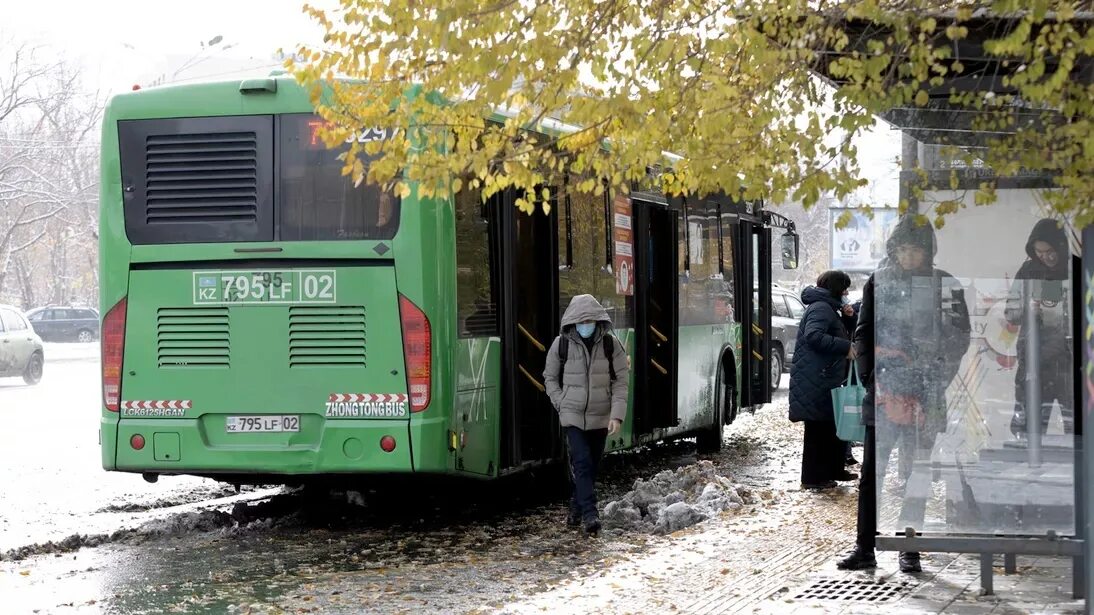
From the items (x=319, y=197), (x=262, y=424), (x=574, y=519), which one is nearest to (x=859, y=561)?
(x=574, y=519)

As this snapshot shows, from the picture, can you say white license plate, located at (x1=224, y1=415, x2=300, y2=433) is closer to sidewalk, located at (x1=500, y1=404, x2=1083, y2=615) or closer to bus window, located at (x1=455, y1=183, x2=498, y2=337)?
bus window, located at (x1=455, y1=183, x2=498, y2=337)

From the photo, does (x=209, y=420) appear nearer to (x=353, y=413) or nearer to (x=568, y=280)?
(x=353, y=413)

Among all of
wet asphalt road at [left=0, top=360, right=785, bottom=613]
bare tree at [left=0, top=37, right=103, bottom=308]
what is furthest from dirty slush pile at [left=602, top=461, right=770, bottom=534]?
bare tree at [left=0, top=37, right=103, bottom=308]

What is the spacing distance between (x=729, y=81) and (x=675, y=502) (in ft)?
15.0

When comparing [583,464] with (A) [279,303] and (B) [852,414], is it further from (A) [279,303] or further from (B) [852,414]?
(B) [852,414]

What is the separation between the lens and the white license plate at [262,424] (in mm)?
10938

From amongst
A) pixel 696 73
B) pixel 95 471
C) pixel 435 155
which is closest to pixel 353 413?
pixel 435 155

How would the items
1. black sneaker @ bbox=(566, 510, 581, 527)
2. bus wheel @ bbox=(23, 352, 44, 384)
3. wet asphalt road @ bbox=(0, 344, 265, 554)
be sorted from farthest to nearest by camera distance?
bus wheel @ bbox=(23, 352, 44, 384) → wet asphalt road @ bbox=(0, 344, 265, 554) → black sneaker @ bbox=(566, 510, 581, 527)

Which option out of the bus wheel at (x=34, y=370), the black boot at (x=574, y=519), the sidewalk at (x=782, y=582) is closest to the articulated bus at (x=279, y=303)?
the black boot at (x=574, y=519)

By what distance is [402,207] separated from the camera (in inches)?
424

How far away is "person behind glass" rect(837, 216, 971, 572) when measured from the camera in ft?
27.3

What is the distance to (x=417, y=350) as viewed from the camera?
10.7 meters

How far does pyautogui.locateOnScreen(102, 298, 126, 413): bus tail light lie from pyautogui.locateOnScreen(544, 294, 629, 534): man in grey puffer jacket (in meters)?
3.02

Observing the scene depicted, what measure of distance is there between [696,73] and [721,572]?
123 inches
